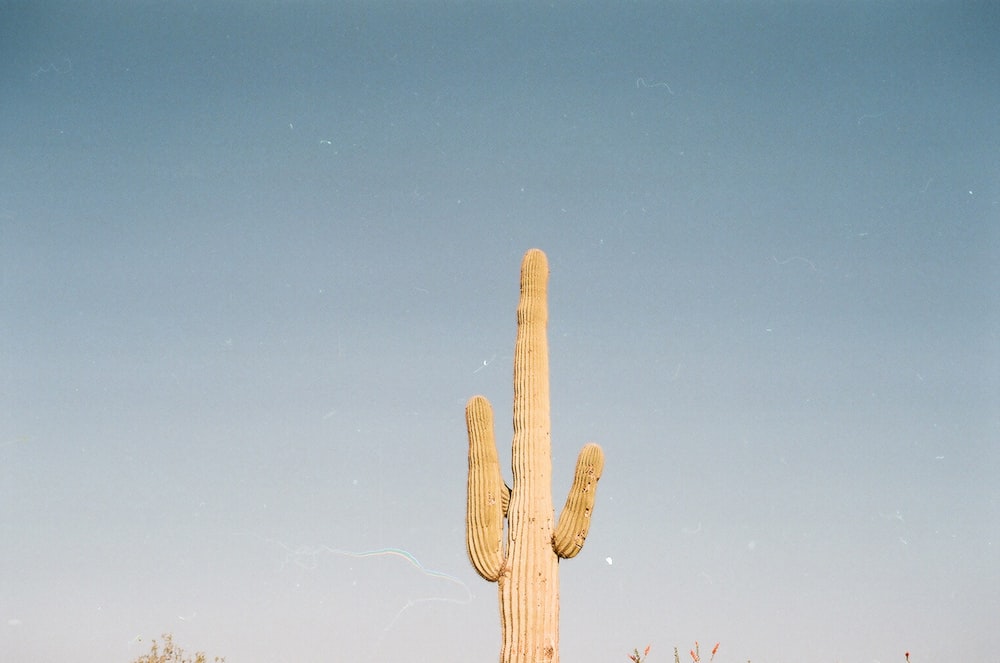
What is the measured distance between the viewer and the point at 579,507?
1135 cm

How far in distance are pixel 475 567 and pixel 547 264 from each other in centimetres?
421

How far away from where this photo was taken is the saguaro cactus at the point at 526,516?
10.9 meters

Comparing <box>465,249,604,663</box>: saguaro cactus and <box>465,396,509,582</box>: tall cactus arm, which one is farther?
<box>465,396,509,582</box>: tall cactus arm

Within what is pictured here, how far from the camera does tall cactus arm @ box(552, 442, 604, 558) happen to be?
11.3 meters

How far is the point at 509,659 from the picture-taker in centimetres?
1084

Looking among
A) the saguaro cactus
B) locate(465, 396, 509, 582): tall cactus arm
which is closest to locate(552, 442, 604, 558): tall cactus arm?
the saguaro cactus

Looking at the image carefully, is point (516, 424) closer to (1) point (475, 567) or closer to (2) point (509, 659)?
(1) point (475, 567)

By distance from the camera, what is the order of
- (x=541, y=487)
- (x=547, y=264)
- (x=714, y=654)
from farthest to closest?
(x=547, y=264), (x=541, y=487), (x=714, y=654)

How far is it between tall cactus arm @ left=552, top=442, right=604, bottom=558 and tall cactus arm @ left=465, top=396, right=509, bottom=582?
719mm

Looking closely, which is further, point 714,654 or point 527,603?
point 527,603

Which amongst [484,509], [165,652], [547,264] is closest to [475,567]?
[484,509]

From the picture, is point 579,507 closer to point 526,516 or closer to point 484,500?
point 526,516

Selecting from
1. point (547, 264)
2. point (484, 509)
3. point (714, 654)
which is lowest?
point (714, 654)

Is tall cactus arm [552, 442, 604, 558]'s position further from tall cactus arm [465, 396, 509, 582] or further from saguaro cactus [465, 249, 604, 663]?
tall cactus arm [465, 396, 509, 582]
